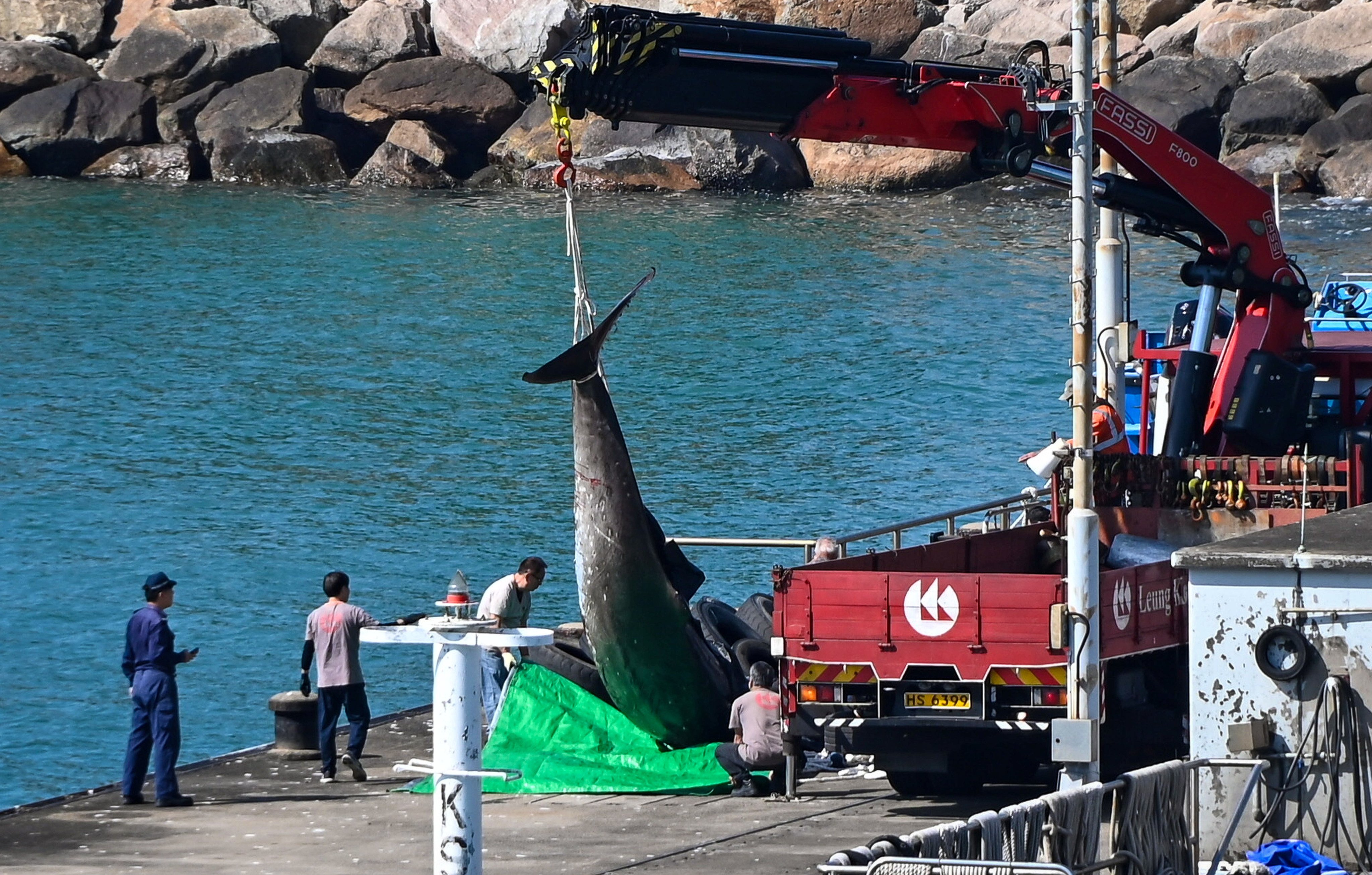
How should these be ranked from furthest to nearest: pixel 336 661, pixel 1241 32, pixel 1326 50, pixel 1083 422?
pixel 1241 32 < pixel 1326 50 < pixel 336 661 < pixel 1083 422

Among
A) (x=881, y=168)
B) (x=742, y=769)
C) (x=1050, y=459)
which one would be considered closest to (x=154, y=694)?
(x=742, y=769)

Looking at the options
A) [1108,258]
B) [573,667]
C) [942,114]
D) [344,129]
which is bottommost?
[573,667]

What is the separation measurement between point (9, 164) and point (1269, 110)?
127 ft

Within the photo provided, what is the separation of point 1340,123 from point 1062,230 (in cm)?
820

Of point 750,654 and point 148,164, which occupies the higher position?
point 148,164

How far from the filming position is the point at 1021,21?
211 feet

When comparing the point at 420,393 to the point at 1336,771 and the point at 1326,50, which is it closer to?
the point at 1326,50

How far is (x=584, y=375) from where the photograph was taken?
16.0 m

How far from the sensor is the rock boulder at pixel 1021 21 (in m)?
63.3

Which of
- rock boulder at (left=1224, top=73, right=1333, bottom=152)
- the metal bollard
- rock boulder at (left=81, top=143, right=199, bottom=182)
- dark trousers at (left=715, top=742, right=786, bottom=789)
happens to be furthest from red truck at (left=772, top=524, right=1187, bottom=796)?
rock boulder at (left=81, top=143, right=199, bottom=182)

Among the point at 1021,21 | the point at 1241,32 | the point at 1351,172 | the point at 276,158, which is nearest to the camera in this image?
the point at 1351,172

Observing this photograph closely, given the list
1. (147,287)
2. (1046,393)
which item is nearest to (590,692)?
(1046,393)

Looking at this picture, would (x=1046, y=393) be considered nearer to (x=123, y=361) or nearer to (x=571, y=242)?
(x=123, y=361)

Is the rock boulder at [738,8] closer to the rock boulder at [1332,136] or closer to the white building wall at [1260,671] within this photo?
the rock boulder at [1332,136]
